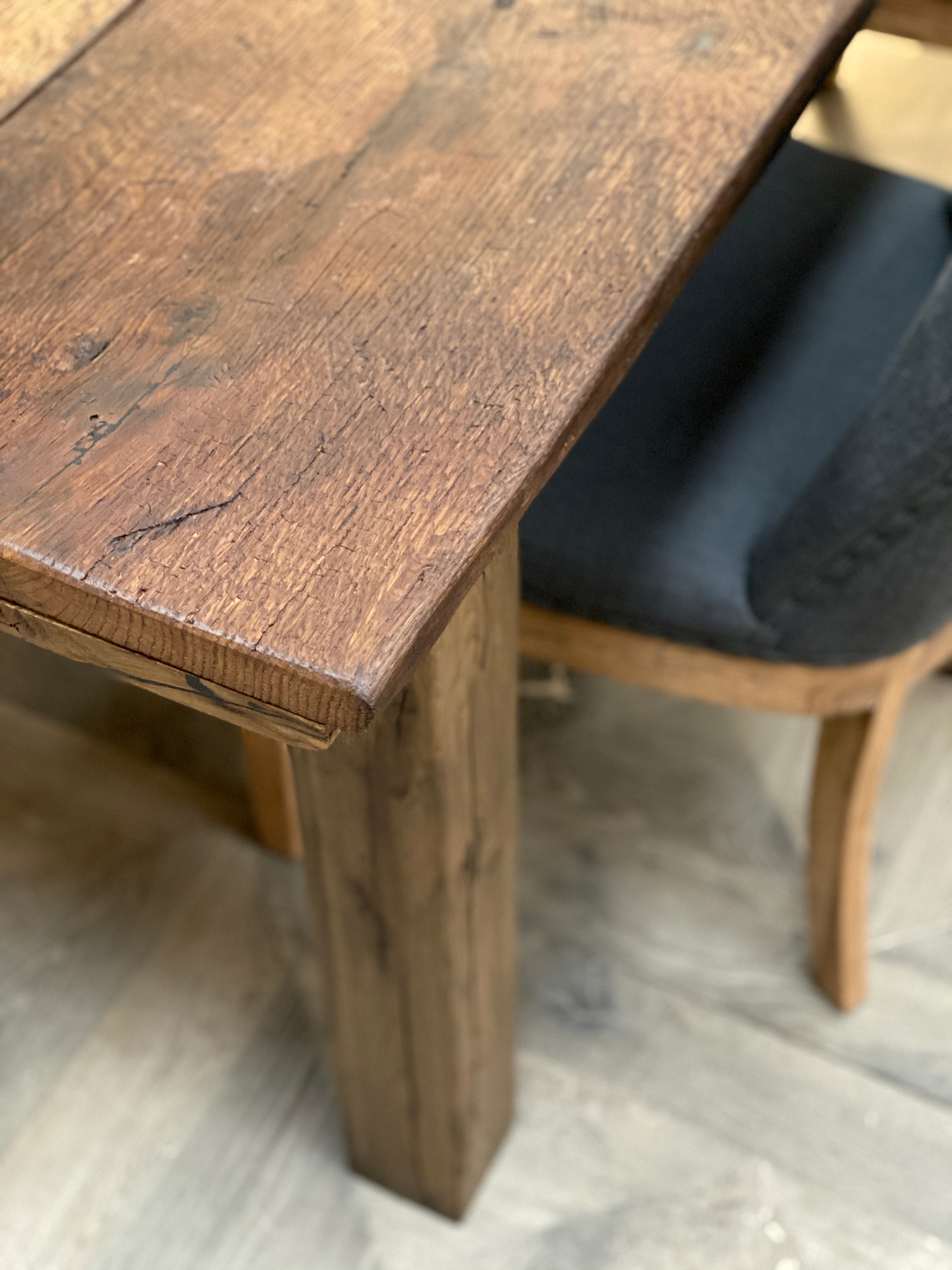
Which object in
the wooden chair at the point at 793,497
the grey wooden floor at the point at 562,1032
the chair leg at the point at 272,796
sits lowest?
the grey wooden floor at the point at 562,1032

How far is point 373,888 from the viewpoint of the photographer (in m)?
0.73

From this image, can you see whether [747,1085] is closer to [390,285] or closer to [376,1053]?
[376,1053]

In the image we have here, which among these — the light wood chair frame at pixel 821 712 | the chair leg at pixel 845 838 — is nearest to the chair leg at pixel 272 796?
the light wood chair frame at pixel 821 712

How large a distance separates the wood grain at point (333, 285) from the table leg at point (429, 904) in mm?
105

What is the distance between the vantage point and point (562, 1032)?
1113mm

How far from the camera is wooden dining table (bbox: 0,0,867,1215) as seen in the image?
470 millimetres

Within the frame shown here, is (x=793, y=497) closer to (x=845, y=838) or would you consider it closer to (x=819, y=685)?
(x=819, y=685)

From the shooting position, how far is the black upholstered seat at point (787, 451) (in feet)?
2.32

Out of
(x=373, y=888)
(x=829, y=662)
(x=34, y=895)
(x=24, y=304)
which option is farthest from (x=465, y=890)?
(x=34, y=895)

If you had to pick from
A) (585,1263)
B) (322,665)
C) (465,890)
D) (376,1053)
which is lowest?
(585,1263)

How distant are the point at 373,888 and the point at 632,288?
379 millimetres

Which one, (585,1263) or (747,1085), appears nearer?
(585,1263)

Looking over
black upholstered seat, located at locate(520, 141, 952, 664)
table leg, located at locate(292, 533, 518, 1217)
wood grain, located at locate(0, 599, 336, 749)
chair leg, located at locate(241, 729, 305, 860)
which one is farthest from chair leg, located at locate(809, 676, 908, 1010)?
wood grain, located at locate(0, 599, 336, 749)

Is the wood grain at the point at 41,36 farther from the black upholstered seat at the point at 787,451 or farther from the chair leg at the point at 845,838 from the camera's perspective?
the chair leg at the point at 845,838
